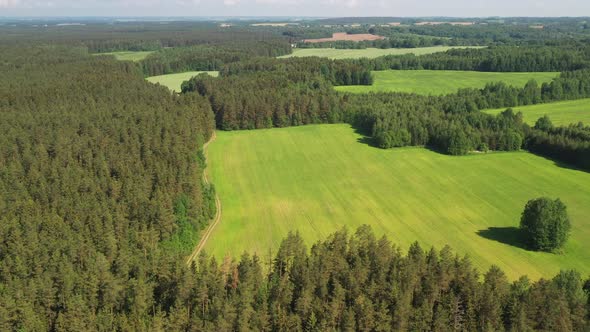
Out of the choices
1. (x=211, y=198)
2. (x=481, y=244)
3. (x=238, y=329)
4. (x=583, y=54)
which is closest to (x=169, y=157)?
(x=211, y=198)

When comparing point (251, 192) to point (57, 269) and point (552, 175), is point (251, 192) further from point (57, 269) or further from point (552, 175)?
point (552, 175)

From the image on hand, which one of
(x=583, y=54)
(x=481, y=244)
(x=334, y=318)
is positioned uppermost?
(x=583, y=54)

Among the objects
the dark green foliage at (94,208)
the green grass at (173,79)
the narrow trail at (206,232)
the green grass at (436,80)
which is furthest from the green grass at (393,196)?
the green grass at (173,79)

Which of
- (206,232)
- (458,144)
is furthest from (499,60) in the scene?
(206,232)

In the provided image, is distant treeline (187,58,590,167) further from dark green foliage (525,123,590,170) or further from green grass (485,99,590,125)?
green grass (485,99,590,125)

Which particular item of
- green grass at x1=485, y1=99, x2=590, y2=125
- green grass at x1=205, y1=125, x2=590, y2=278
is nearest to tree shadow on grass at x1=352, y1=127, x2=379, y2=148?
green grass at x1=205, y1=125, x2=590, y2=278

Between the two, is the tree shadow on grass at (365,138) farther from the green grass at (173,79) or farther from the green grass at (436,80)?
the green grass at (173,79)
